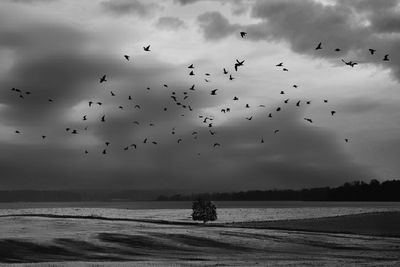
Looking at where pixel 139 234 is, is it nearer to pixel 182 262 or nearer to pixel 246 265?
pixel 182 262

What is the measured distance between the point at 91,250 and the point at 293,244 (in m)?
22.4

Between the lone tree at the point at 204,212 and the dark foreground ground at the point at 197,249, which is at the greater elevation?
the lone tree at the point at 204,212

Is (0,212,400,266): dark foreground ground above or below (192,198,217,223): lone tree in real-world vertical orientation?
below

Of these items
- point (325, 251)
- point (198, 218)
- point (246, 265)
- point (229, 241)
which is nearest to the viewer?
point (246, 265)

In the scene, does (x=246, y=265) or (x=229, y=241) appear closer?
(x=246, y=265)

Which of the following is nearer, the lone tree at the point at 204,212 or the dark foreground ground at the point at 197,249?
the dark foreground ground at the point at 197,249

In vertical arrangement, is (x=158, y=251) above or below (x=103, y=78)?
below

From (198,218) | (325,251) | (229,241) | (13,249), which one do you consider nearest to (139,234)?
(229,241)

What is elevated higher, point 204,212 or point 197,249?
point 204,212

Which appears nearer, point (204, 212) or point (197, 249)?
point (197, 249)

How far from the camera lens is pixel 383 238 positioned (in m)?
71.1

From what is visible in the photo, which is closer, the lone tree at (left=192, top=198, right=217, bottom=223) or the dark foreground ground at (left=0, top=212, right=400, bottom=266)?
the dark foreground ground at (left=0, top=212, right=400, bottom=266)

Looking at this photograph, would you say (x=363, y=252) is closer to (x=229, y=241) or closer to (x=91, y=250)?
(x=229, y=241)

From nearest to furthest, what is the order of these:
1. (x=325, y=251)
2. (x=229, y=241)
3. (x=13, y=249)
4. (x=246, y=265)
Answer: (x=246, y=265)
(x=13, y=249)
(x=325, y=251)
(x=229, y=241)
